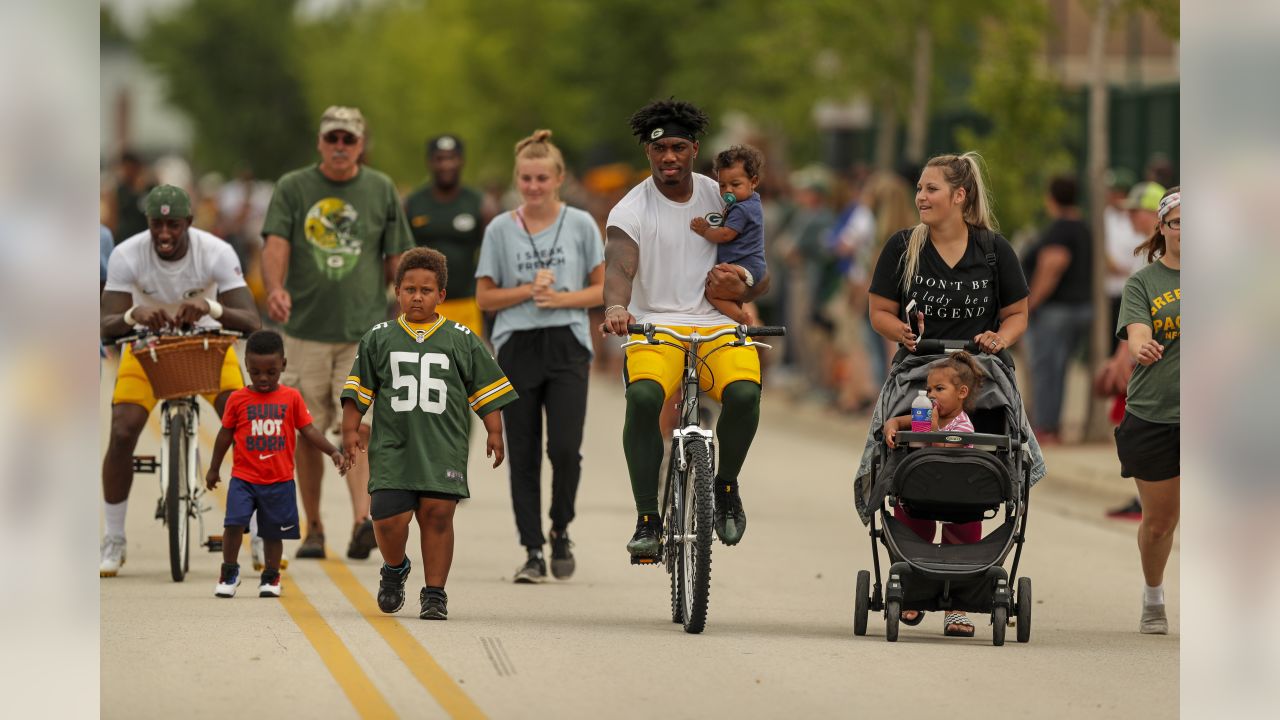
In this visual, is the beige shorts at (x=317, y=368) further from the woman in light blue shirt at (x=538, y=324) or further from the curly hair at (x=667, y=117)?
the curly hair at (x=667, y=117)

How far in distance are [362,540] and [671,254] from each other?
336 cm

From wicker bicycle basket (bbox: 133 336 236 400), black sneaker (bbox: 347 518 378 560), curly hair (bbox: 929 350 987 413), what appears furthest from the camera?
black sneaker (bbox: 347 518 378 560)

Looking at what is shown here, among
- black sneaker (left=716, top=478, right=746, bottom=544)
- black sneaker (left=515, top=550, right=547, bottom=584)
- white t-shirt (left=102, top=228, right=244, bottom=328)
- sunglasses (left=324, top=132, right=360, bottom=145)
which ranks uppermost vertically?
sunglasses (left=324, top=132, right=360, bottom=145)

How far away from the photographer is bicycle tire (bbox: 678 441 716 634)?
10.3m

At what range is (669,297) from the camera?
10.9 meters

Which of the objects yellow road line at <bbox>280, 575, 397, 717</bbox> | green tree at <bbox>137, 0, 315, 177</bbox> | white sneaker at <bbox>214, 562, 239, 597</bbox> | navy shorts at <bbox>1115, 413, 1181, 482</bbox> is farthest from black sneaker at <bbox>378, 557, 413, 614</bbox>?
green tree at <bbox>137, 0, 315, 177</bbox>

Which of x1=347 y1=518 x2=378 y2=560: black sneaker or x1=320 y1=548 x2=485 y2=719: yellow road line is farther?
x1=347 y1=518 x2=378 y2=560: black sneaker

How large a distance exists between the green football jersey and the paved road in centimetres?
71

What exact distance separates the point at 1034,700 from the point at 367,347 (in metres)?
3.39

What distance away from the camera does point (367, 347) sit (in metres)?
10.8

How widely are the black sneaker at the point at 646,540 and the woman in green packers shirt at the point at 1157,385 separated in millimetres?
2121

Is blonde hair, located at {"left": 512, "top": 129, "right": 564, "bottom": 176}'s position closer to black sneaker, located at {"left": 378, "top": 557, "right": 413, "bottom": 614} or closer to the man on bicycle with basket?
the man on bicycle with basket
